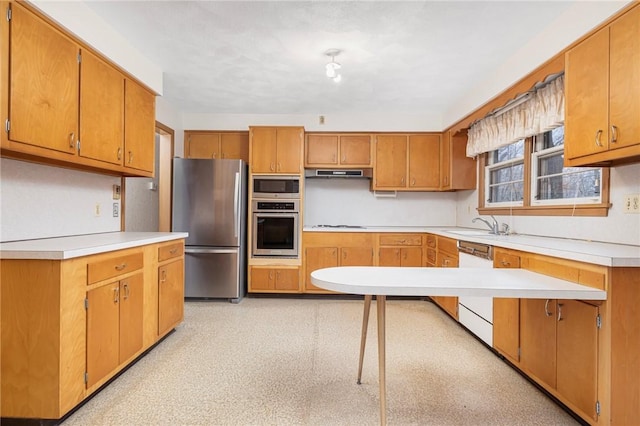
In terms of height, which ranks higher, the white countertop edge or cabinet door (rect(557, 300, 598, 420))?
the white countertop edge

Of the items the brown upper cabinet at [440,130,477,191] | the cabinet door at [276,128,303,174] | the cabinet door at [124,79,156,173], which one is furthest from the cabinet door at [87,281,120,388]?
the brown upper cabinet at [440,130,477,191]

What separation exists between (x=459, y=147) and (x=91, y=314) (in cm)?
418

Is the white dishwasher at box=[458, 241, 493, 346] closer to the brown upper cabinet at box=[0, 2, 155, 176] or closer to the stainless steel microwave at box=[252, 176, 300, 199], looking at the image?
the stainless steel microwave at box=[252, 176, 300, 199]

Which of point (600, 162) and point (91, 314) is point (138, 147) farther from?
point (600, 162)

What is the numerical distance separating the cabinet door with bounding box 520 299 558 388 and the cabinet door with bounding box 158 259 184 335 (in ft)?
8.86

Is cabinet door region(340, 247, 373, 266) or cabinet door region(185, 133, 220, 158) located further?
cabinet door region(185, 133, 220, 158)

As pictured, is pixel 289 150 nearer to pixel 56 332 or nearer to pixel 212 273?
pixel 212 273

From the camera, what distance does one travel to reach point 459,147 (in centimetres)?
418

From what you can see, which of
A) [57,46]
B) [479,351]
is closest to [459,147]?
[479,351]

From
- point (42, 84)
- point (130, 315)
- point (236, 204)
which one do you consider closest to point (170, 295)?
point (130, 315)

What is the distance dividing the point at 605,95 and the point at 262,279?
3648mm

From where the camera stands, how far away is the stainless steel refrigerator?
396 cm

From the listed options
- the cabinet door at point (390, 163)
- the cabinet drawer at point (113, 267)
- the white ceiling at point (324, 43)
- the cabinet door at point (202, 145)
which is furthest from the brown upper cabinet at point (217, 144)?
the cabinet drawer at point (113, 267)

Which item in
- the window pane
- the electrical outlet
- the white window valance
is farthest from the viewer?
the white window valance
